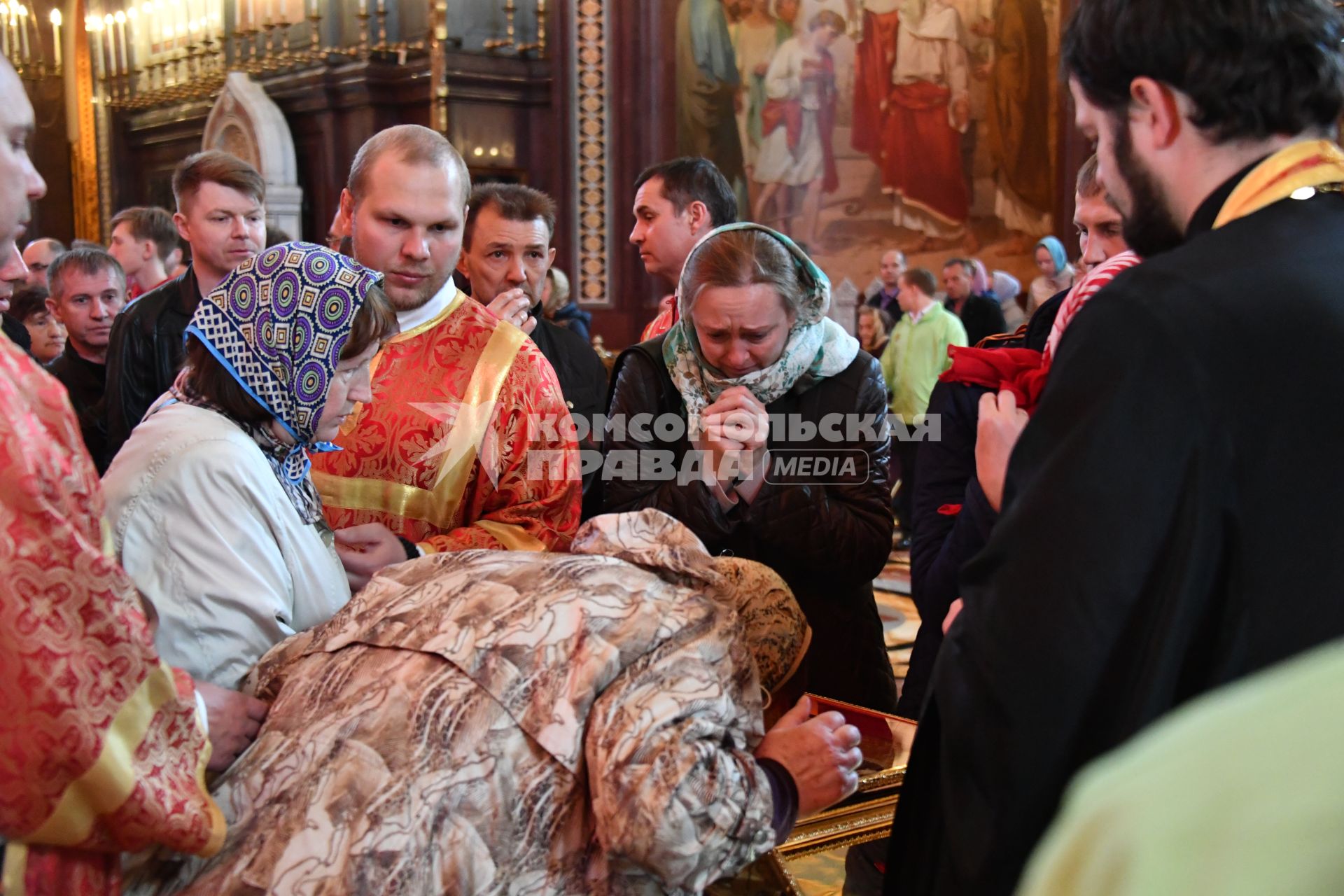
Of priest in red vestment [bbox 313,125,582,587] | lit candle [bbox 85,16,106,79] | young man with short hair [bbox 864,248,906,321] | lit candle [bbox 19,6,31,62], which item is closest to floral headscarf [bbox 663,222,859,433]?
priest in red vestment [bbox 313,125,582,587]

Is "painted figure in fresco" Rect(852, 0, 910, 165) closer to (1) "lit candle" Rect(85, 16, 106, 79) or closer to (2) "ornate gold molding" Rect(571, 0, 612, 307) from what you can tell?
(2) "ornate gold molding" Rect(571, 0, 612, 307)

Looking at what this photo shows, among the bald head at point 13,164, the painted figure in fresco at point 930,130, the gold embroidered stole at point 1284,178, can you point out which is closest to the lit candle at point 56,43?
the painted figure in fresco at point 930,130

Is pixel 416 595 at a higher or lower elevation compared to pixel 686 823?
higher

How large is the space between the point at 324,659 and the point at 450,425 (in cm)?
107

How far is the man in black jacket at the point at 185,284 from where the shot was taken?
369 cm

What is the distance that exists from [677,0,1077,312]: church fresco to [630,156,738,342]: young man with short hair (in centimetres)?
785

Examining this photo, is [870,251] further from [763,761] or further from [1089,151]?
[763,761]

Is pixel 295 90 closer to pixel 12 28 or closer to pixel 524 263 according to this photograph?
pixel 12 28

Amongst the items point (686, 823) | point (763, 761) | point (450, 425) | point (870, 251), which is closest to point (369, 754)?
point (686, 823)

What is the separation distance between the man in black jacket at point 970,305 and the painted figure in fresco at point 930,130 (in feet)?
5.64

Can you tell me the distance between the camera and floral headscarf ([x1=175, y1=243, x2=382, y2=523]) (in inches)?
76.5

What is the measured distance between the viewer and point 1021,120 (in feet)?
36.6

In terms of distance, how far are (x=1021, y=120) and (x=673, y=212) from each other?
327 inches

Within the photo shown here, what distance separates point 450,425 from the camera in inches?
105
